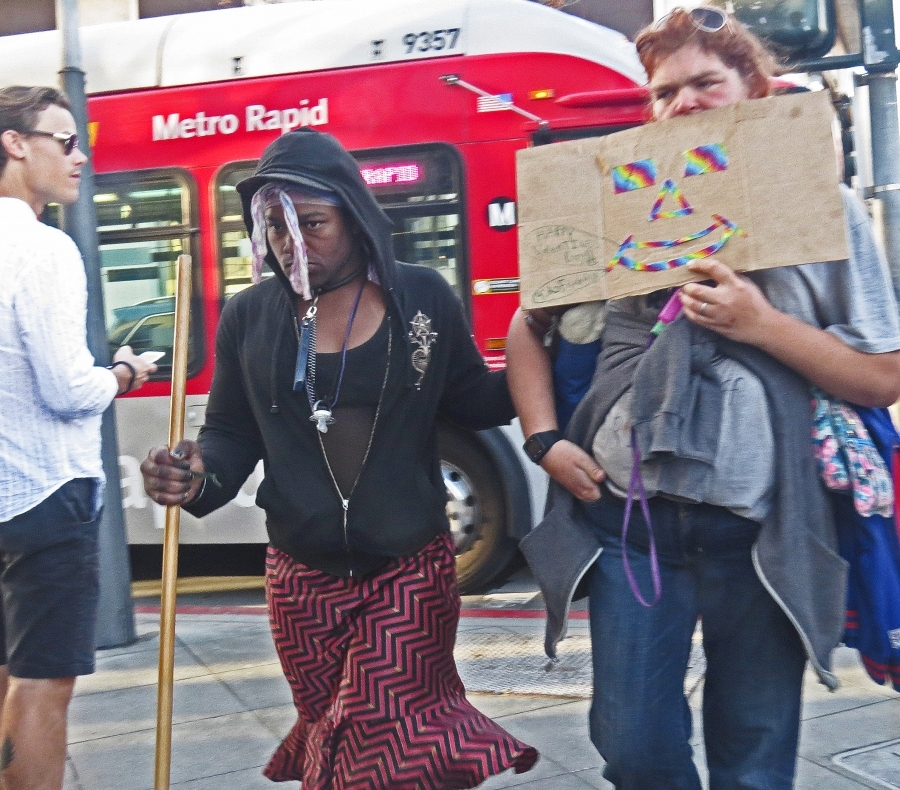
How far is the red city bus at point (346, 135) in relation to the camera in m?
5.99

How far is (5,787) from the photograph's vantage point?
2756 millimetres

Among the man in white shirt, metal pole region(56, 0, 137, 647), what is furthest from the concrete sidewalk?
the man in white shirt

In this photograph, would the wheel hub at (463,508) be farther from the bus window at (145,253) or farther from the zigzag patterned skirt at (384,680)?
the zigzag patterned skirt at (384,680)

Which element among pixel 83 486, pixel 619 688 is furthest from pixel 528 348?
pixel 83 486

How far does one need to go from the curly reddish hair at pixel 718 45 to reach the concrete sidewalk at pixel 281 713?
2142 millimetres

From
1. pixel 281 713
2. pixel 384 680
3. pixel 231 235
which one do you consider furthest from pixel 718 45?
pixel 231 235

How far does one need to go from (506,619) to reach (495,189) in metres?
2.23

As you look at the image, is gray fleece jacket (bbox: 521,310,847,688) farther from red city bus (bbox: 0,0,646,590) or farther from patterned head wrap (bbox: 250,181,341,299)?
red city bus (bbox: 0,0,646,590)

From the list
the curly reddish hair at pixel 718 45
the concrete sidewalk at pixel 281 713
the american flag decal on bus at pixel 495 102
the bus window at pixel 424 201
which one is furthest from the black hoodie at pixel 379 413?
the american flag decal on bus at pixel 495 102

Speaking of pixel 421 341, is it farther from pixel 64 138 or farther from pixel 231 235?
pixel 231 235

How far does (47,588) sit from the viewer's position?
8.87 feet

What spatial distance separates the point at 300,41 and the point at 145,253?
1456 mm

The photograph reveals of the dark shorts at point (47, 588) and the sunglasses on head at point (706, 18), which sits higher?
the sunglasses on head at point (706, 18)

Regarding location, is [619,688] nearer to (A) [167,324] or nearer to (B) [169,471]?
(B) [169,471]
